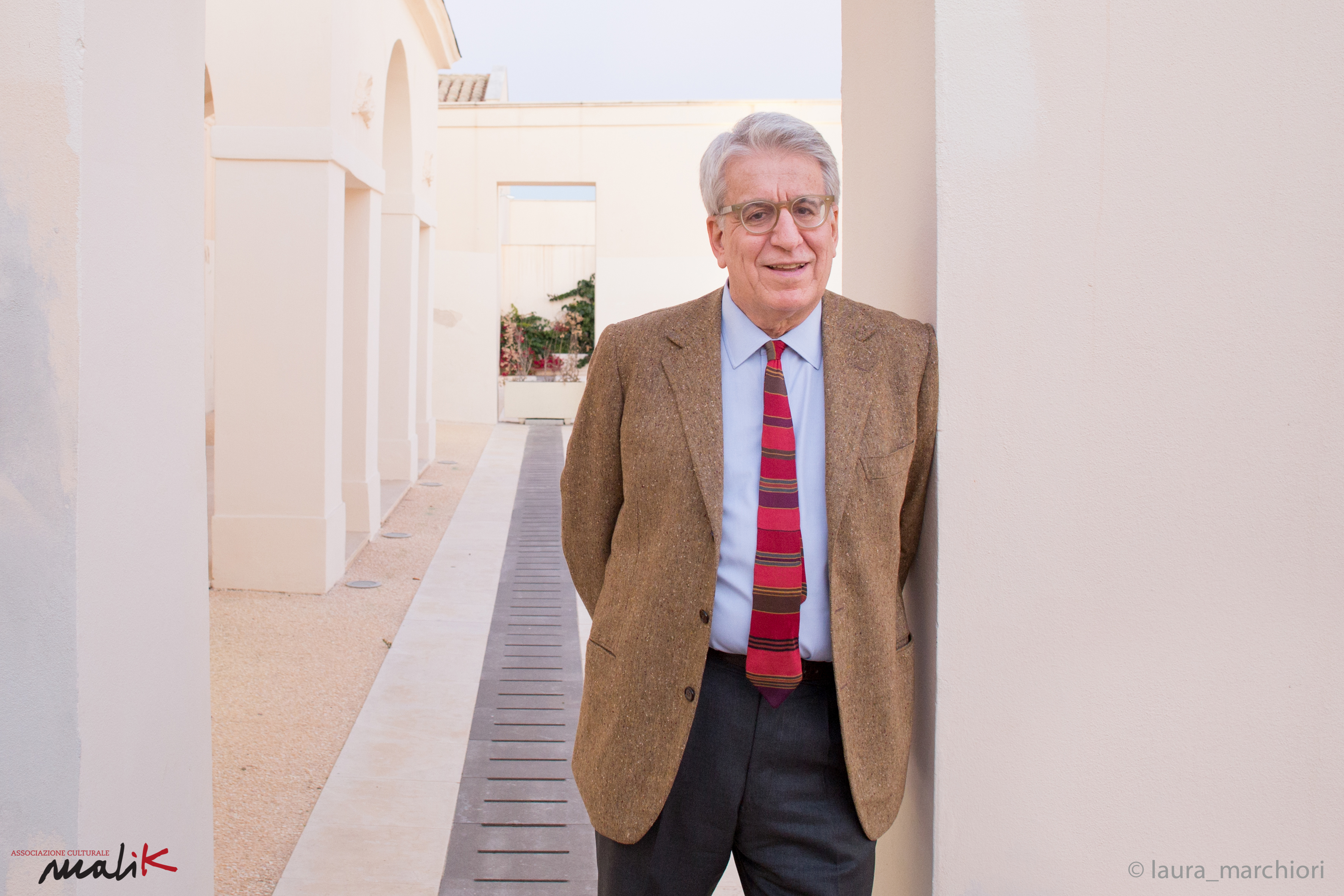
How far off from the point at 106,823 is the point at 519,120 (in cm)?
1543

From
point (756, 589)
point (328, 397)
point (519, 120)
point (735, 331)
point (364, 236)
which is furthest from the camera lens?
point (519, 120)

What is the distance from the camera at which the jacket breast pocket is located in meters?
1.72

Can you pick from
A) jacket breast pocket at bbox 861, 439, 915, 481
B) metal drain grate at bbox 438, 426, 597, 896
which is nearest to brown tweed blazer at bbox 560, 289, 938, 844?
jacket breast pocket at bbox 861, 439, 915, 481

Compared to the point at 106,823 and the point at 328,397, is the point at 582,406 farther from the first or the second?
the point at 328,397

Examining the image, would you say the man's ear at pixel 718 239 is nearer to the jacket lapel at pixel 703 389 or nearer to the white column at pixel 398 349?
the jacket lapel at pixel 703 389

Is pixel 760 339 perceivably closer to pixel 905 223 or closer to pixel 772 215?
pixel 772 215

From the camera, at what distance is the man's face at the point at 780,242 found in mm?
1693

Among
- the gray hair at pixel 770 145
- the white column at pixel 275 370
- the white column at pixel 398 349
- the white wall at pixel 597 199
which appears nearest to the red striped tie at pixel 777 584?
the gray hair at pixel 770 145

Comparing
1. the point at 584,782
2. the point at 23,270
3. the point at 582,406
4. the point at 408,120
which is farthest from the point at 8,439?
the point at 408,120

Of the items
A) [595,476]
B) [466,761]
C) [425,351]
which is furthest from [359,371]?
[595,476]

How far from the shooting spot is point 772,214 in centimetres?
171

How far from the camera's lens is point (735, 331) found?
179 centimetres

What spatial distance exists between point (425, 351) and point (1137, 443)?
418 inches

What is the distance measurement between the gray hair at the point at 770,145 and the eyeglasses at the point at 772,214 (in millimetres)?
43
